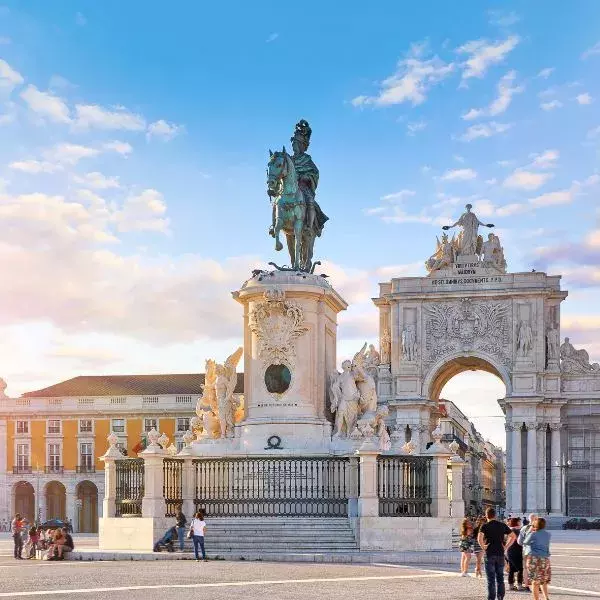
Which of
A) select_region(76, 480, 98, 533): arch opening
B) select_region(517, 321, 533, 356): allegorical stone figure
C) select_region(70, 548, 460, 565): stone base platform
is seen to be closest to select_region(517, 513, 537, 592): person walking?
select_region(70, 548, 460, 565): stone base platform

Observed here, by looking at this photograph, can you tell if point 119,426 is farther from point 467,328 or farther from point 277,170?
point 277,170

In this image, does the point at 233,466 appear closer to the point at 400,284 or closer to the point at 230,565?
the point at 230,565

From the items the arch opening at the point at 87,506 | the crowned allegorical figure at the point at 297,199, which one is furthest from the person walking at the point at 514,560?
the arch opening at the point at 87,506

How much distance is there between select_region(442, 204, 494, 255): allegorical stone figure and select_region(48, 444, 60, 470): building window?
88.2ft

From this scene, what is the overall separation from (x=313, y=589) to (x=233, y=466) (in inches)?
296

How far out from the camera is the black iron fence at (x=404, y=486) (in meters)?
25.5

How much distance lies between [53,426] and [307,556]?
2268 inches

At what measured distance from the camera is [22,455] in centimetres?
7938

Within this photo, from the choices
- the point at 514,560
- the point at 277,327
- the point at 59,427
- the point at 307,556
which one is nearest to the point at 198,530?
the point at 307,556

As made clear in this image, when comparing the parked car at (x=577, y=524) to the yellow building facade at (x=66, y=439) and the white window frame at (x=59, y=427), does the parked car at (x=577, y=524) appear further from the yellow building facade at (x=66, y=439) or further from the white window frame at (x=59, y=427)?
the white window frame at (x=59, y=427)

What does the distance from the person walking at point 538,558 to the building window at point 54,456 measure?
6397 cm

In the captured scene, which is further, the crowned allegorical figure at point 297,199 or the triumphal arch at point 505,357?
the triumphal arch at point 505,357

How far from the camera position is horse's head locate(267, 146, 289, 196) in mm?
27016

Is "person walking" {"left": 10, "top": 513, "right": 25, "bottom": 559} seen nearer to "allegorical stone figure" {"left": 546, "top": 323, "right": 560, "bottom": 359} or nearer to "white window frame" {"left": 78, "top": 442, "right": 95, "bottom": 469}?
"white window frame" {"left": 78, "top": 442, "right": 95, "bottom": 469}
